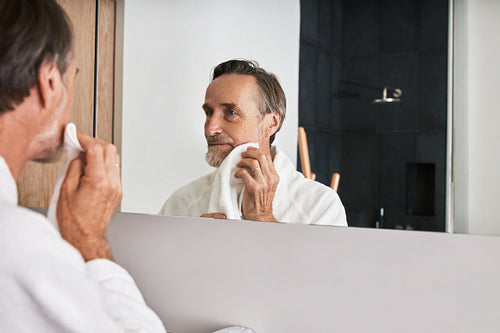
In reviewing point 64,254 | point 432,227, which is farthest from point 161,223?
point 432,227

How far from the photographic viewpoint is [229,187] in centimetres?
82

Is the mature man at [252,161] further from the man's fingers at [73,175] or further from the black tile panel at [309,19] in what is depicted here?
the man's fingers at [73,175]

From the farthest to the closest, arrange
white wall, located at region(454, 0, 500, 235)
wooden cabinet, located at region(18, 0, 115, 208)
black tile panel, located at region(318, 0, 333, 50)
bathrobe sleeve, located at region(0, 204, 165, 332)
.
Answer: wooden cabinet, located at region(18, 0, 115, 208) → black tile panel, located at region(318, 0, 333, 50) → white wall, located at region(454, 0, 500, 235) → bathrobe sleeve, located at region(0, 204, 165, 332)

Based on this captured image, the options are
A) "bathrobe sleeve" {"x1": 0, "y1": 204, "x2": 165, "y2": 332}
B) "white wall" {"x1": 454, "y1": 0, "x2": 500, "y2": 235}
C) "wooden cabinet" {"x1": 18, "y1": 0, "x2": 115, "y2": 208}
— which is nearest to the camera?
"bathrobe sleeve" {"x1": 0, "y1": 204, "x2": 165, "y2": 332}

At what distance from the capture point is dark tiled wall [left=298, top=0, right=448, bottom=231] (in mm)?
676

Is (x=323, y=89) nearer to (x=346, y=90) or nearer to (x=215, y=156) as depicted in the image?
(x=346, y=90)

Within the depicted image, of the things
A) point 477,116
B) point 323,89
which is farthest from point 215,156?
point 477,116

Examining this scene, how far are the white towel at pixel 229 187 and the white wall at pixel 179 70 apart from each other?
0.13 feet

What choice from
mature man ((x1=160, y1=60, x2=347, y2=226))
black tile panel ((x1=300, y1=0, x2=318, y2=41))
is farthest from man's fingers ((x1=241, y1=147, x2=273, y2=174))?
black tile panel ((x1=300, y1=0, x2=318, y2=41))

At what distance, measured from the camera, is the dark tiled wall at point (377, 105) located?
68 centimetres

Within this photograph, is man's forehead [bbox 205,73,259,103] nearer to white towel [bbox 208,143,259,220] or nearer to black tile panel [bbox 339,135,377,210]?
white towel [bbox 208,143,259,220]

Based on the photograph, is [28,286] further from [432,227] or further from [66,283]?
Result: [432,227]

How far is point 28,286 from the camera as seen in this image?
485 millimetres

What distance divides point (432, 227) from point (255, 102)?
0.36m
